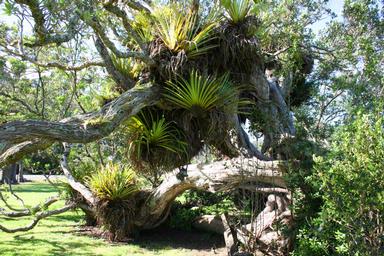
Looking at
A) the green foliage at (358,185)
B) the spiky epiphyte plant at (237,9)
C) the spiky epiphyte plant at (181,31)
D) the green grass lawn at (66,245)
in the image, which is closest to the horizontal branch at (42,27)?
the spiky epiphyte plant at (181,31)

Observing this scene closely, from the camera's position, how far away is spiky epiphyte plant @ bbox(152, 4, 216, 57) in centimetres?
584

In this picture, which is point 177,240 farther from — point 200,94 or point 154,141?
point 200,94

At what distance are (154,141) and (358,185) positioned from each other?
10.3 ft

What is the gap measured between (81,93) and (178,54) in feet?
19.8

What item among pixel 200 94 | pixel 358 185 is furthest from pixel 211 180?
pixel 358 185

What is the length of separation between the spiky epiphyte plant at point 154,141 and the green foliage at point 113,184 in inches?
100

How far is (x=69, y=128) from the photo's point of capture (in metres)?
4.13

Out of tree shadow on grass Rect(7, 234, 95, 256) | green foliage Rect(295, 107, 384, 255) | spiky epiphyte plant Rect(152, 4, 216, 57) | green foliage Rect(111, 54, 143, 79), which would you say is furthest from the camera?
tree shadow on grass Rect(7, 234, 95, 256)

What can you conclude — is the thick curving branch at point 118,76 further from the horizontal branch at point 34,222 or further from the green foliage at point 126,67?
the horizontal branch at point 34,222

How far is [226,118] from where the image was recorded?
240 inches

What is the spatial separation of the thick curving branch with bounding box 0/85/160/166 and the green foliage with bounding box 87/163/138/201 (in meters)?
3.44

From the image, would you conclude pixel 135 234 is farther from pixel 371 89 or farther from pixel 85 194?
pixel 371 89

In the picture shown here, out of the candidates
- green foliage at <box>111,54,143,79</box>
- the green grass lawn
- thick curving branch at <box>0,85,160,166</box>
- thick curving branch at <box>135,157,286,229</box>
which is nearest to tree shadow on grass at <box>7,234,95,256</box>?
the green grass lawn

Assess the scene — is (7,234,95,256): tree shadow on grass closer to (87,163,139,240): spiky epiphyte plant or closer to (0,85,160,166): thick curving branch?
(87,163,139,240): spiky epiphyte plant
